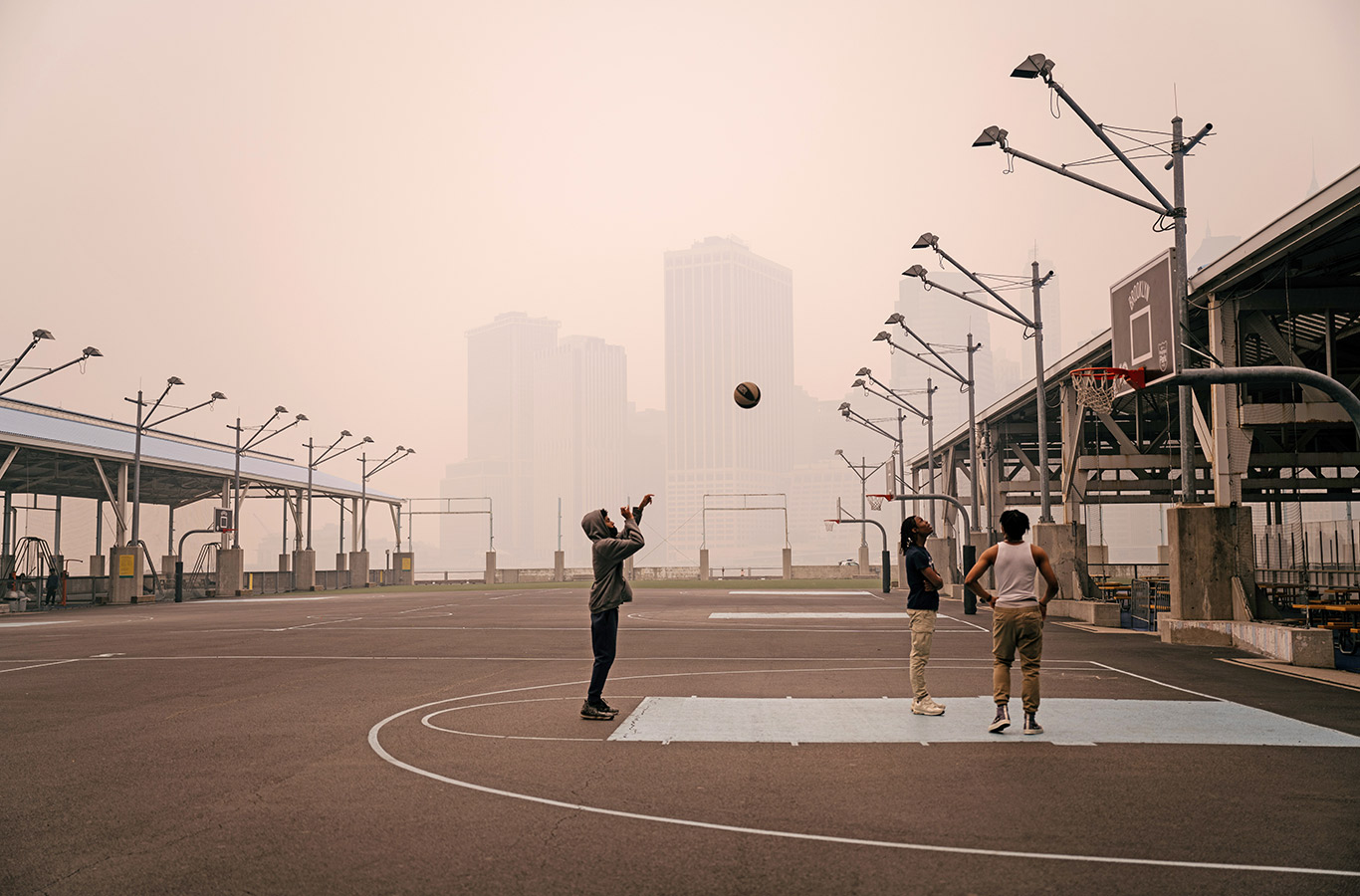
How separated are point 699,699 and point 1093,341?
69.8ft

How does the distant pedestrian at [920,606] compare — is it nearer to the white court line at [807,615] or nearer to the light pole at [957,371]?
the white court line at [807,615]

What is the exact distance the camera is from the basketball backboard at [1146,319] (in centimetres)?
2036

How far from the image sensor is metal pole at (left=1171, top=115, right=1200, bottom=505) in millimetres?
A: 19469

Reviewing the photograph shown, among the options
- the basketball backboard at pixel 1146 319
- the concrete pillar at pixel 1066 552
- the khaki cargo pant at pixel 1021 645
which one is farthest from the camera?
the concrete pillar at pixel 1066 552

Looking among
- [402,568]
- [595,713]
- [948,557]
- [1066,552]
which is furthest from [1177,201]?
[402,568]

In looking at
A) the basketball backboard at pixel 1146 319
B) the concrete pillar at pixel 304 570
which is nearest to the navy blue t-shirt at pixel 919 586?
the basketball backboard at pixel 1146 319

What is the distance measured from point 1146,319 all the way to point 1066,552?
985cm

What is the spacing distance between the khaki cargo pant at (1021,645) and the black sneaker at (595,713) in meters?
4.14

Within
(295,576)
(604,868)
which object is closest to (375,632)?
(604,868)

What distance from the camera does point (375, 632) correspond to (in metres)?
24.0

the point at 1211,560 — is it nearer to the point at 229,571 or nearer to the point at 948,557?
the point at 948,557

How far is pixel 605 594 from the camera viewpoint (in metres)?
10.5

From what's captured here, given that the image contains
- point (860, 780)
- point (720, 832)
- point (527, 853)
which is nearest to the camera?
point (527, 853)

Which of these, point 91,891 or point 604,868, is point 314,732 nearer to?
point 91,891
